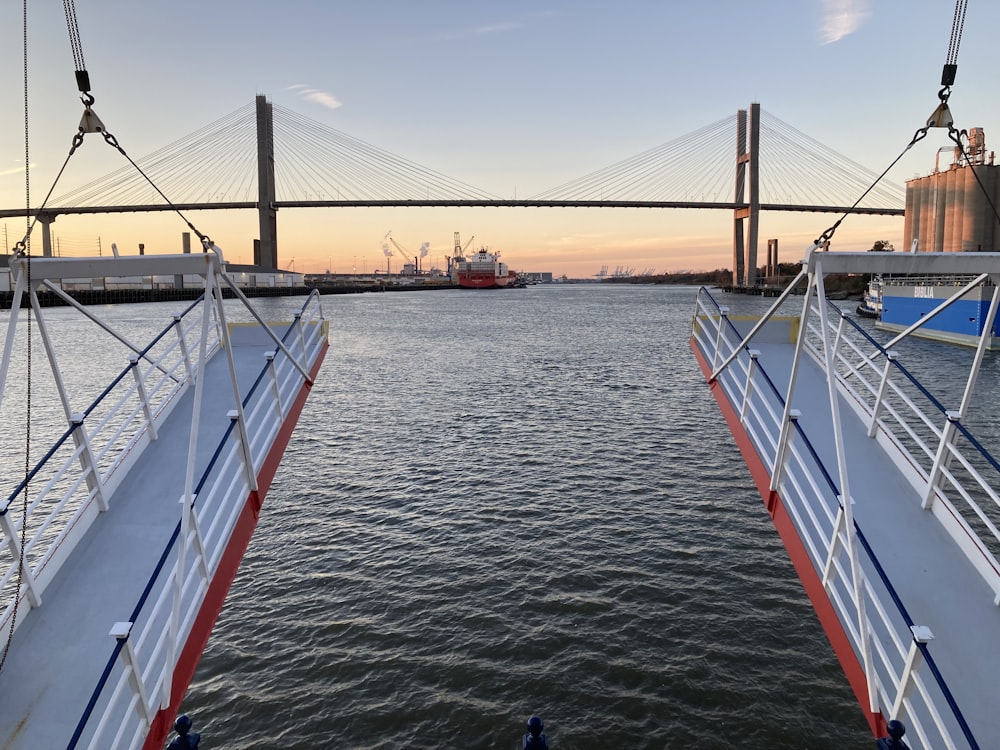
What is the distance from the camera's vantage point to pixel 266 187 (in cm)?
10044

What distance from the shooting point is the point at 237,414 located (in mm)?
7152

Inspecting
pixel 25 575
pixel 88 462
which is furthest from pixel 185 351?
pixel 25 575

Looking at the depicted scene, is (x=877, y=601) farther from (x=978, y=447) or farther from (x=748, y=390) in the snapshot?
(x=748, y=390)

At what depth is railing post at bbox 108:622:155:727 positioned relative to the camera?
→ 4473mm

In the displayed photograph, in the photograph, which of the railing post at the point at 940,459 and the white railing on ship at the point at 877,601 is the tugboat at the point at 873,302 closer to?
the white railing on ship at the point at 877,601

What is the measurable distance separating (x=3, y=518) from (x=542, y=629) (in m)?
6.70

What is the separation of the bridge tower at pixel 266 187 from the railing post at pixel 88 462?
9928cm

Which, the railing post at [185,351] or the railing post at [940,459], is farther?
the railing post at [185,351]

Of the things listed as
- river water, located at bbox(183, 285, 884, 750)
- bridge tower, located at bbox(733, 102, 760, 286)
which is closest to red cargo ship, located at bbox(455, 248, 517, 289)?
bridge tower, located at bbox(733, 102, 760, 286)

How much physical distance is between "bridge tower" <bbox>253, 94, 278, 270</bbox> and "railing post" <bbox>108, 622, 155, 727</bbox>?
102 m

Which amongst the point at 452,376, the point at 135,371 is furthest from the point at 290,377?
the point at 452,376

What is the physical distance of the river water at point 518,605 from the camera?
8062 millimetres

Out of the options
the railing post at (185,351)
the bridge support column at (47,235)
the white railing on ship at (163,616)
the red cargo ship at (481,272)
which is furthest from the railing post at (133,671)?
the red cargo ship at (481,272)

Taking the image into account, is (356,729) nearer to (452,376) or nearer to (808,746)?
(808,746)
